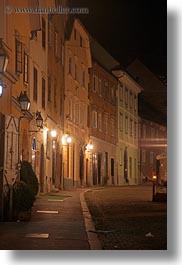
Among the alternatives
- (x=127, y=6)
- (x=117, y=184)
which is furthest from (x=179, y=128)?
(x=127, y=6)

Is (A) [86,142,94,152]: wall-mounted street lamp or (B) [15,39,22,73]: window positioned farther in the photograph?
(A) [86,142,94,152]: wall-mounted street lamp

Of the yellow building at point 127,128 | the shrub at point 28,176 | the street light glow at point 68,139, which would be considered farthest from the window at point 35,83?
the yellow building at point 127,128

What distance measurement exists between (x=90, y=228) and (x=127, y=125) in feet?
2.54

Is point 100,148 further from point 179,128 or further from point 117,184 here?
point 179,128

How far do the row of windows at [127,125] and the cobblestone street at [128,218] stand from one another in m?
0.39

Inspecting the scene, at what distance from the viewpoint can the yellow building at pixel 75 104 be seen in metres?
4.63

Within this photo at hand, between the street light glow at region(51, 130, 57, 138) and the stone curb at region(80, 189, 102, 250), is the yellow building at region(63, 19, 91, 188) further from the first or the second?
the stone curb at region(80, 189, 102, 250)

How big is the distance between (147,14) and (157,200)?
A: 50.1 inches

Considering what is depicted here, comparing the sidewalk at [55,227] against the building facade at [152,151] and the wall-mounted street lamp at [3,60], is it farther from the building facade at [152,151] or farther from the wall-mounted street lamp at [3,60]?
the wall-mounted street lamp at [3,60]

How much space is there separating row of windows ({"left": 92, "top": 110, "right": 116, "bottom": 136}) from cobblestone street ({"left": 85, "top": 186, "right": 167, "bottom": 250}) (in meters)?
0.42

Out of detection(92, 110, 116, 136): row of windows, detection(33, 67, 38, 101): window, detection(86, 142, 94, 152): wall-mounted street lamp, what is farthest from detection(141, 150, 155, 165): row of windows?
detection(33, 67, 38, 101): window

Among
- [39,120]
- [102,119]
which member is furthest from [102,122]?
[39,120]

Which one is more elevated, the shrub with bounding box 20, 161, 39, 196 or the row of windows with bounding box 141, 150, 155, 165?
the row of windows with bounding box 141, 150, 155, 165

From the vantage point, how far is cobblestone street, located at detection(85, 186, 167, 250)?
4344mm
